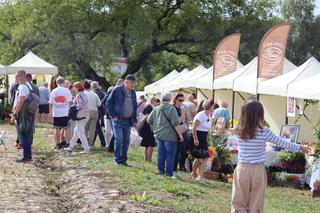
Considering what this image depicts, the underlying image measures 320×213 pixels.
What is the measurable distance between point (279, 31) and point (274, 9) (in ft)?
84.8

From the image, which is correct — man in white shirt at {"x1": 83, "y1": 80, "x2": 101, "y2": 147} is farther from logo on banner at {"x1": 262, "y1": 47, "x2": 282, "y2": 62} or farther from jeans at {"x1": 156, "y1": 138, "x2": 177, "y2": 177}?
logo on banner at {"x1": 262, "y1": 47, "x2": 282, "y2": 62}

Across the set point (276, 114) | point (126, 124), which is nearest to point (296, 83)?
point (276, 114)

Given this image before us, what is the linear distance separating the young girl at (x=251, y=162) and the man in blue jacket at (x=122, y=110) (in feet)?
16.6

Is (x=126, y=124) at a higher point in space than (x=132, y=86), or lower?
lower

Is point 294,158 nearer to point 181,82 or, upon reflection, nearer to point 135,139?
point 135,139

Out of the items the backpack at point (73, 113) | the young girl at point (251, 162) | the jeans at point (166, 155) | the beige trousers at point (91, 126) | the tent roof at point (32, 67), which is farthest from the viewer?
the tent roof at point (32, 67)

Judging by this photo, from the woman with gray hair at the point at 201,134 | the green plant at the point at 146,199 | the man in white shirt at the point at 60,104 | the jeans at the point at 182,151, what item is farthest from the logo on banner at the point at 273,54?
the green plant at the point at 146,199

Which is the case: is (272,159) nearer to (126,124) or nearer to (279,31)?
(126,124)

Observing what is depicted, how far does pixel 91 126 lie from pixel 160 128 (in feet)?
12.4

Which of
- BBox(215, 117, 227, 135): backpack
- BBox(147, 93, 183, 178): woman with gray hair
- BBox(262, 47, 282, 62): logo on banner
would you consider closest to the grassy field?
BBox(147, 93, 183, 178): woman with gray hair

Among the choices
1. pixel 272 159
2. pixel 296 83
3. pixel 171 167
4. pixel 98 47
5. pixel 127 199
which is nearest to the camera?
pixel 127 199

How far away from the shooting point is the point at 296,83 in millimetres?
18109

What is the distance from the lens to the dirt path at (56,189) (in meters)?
7.77

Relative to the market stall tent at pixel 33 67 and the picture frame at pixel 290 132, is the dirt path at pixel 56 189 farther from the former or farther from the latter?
the market stall tent at pixel 33 67
